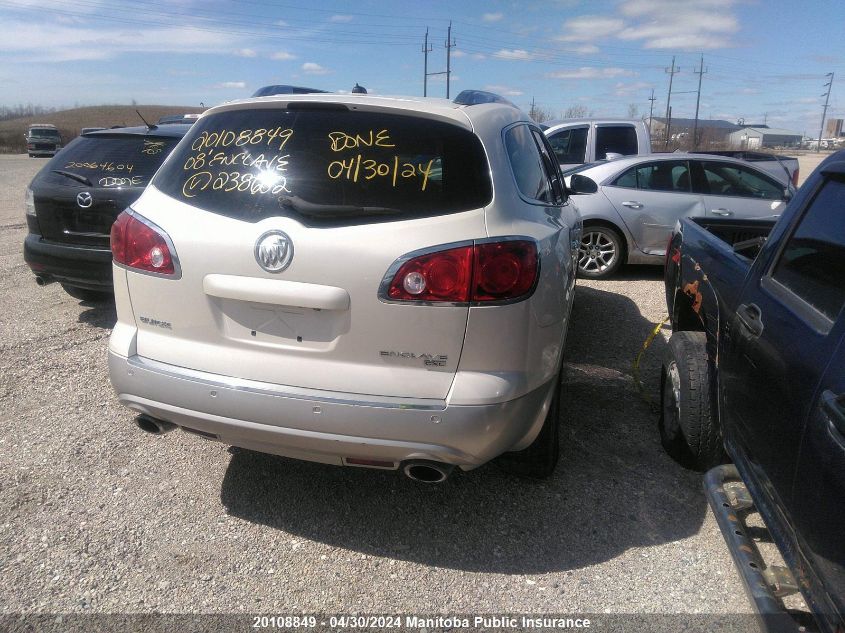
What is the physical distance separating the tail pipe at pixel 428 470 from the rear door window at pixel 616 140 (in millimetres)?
9063

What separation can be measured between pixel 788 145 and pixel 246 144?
112 metres

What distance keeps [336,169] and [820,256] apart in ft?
5.87

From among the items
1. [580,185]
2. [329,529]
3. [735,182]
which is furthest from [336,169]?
[735,182]

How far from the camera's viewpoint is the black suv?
521 centimetres

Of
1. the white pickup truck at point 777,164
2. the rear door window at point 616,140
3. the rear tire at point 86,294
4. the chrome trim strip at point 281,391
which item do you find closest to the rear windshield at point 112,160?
the rear tire at point 86,294

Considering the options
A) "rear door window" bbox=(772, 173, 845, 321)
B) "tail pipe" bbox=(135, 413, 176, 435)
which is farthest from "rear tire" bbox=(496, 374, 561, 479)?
"tail pipe" bbox=(135, 413, 176, 435)

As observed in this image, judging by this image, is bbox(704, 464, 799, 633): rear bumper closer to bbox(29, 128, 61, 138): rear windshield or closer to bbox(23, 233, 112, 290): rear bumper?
bbox(23, 233, 112, 290): rear bumper

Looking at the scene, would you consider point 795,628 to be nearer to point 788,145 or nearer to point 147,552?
point 147,552

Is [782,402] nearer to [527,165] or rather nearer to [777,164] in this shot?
[527,165]

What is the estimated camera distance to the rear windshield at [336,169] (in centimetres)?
246

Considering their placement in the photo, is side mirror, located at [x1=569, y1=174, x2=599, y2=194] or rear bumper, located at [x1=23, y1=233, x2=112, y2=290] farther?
rear bumper, located at [x1=23, y1=233, x2=112, y2=290]

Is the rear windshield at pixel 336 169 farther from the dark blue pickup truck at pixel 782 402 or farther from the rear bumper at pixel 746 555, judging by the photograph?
the rear bumper at pixel 746 555

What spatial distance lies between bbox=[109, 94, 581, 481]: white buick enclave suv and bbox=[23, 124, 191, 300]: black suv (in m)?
2.72

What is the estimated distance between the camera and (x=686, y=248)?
3951mm
